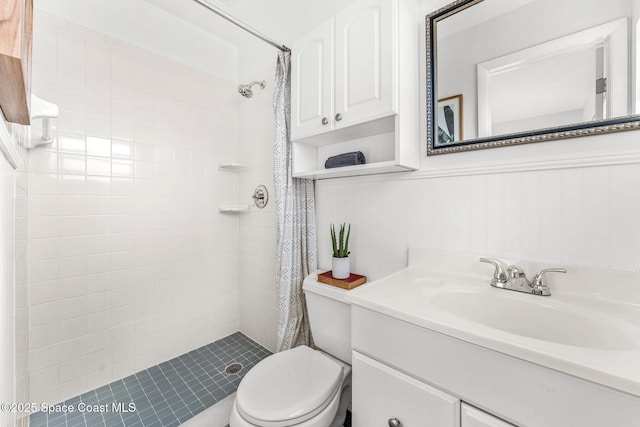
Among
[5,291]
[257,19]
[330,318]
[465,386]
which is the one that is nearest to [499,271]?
[465,386]

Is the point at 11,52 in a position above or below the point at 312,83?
below

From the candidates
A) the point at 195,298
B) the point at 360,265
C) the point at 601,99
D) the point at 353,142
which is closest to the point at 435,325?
the point at 360,265

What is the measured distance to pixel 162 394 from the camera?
148 centimetres

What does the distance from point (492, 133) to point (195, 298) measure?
2.12 meters

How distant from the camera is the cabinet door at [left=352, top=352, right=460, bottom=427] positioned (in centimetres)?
67

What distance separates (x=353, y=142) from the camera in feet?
4.66

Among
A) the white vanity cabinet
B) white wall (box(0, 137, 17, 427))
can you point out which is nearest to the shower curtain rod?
white wall (box(0, 137, 17, 427))

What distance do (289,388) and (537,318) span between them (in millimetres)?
912

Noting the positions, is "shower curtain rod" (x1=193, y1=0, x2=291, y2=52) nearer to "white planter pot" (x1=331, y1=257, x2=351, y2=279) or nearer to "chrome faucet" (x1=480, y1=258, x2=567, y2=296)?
"white planter pot" (x1=331, y1=257, x2=351, y2=279)

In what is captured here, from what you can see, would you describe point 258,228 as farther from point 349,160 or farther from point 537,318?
point 537,318

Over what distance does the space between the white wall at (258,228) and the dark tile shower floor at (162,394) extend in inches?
10.3

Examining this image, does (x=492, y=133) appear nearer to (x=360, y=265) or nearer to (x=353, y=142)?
(x=353, y=142)

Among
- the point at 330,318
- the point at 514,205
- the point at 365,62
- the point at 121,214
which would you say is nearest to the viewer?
the point at 514,205

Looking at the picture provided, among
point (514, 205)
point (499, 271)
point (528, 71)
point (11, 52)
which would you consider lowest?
Answer: point (499, 271)
